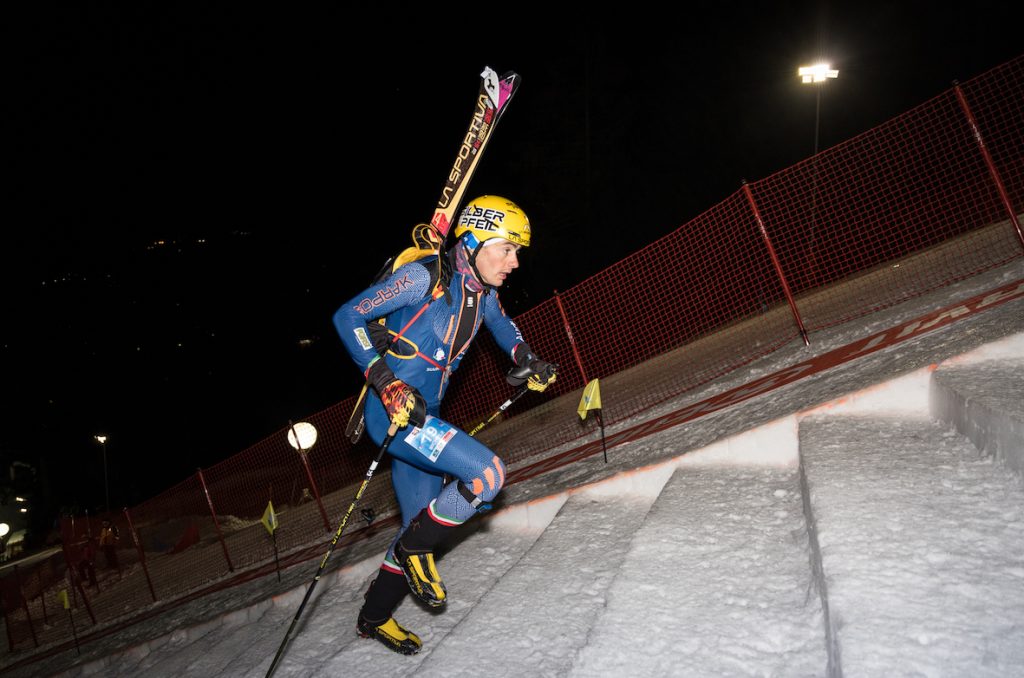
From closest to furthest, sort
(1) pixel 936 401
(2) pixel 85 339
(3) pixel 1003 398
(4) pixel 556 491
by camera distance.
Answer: (3) pixel 1003 398, (1) pixel 936 401, (4) pixel 556 491, (2) pixel 85 339

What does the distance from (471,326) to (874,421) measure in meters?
2.28

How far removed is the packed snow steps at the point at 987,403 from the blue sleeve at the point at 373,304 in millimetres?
2628

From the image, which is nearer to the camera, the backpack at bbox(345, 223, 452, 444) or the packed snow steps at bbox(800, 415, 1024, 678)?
the packed snow steps at bbox(800, 415, 1024, 678)

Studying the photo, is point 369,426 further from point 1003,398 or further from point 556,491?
point 1003,398

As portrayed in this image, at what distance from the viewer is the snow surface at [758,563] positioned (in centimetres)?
177

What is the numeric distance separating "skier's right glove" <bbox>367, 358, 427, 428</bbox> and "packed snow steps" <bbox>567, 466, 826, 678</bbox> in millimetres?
1240

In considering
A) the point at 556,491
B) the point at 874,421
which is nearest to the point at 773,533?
the point at 874,421

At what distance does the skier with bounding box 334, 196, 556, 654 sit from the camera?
122 inches

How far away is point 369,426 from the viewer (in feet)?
11.3

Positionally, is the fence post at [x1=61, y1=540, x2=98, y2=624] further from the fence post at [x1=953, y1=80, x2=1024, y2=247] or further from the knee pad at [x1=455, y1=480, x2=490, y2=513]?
the fence post at [x1=953, y1=80, x2=1024, y2=247]

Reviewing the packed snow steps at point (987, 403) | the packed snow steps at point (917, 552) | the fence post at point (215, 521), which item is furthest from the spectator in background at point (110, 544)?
the packed snow steps at point (987, 403)

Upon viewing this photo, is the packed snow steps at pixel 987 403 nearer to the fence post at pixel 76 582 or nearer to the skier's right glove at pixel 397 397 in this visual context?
the skier's right glove at pixel 397 397

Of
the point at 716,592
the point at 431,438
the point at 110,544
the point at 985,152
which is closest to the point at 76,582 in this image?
the point at 110,544

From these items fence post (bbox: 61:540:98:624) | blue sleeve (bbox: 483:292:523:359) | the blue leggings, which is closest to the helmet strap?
blue sleeve (bbox: 483:292:523:359)
